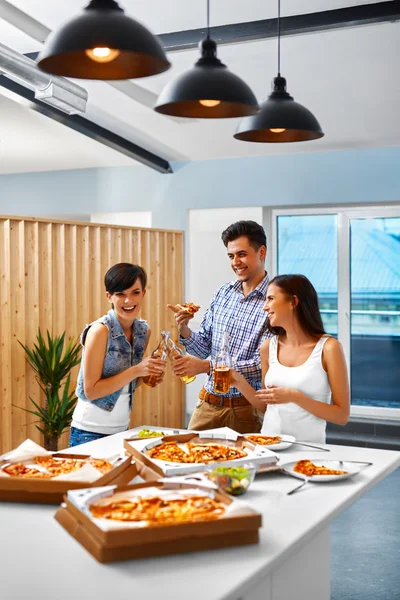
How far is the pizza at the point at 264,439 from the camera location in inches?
109

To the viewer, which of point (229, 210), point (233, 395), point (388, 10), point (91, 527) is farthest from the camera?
point (229, 210)


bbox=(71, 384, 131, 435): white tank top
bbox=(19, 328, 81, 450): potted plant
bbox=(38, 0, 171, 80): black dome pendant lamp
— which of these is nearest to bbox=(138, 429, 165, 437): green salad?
bbox=(71, 384, 131, 435): white tank top

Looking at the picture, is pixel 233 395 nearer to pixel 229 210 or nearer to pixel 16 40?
pixel 16 40

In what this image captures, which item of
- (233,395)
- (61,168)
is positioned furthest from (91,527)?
(61,168)

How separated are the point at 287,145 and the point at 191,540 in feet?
17.8

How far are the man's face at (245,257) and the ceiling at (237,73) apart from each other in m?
1.83

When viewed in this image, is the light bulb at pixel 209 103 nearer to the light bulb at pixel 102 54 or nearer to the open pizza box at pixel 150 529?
the light bulb at pixel 102 54

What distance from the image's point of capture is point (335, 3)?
14.9 ft

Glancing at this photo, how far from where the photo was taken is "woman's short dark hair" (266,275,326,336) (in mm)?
3180

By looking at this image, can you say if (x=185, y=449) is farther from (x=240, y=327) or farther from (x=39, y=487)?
(x=240, y=327)

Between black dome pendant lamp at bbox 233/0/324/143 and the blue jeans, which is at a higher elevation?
black dome pendant lamp at bbox 233/0/324/143

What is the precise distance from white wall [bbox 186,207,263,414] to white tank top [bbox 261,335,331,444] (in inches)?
168

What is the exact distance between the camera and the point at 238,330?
3.53m

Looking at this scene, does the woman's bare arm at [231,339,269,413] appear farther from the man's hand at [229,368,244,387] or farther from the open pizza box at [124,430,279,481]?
the open pizza box at [124,430,279,481]
